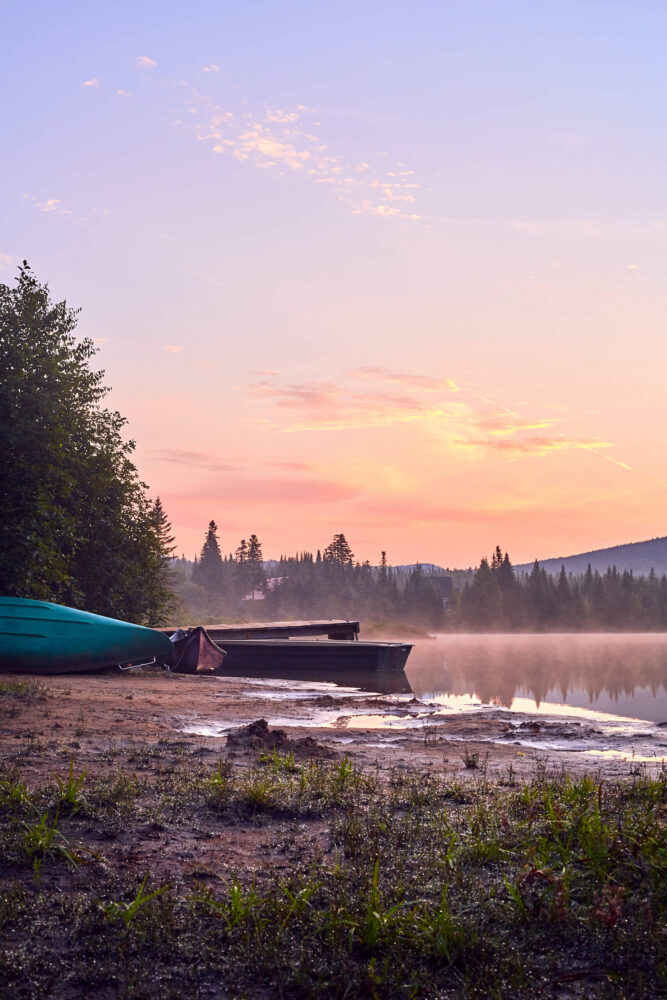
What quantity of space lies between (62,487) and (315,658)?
11806 millimetres

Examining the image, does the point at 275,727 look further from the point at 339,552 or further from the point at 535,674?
the point at 339,552

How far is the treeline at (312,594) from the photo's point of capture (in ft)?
416

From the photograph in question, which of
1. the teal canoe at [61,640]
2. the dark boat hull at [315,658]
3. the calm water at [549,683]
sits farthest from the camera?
the dark boat hull at [315,658]

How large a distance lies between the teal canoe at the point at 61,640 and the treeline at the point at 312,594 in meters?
98.9

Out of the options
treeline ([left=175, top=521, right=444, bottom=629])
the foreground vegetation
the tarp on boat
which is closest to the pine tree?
treeline ([left=175, top=521, right=444, bottom=629])

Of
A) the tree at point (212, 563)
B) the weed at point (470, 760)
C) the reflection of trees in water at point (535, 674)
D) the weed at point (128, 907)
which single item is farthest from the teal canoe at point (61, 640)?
the tree at point (212, 563)

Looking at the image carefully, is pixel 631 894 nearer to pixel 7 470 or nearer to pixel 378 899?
pixel 378 899

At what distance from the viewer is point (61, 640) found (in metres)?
18.8

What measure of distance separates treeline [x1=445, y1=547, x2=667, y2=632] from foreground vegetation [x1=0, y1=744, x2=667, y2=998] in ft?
399

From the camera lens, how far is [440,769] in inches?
367

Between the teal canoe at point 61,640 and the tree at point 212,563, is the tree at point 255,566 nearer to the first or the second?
the tree at point 212,563

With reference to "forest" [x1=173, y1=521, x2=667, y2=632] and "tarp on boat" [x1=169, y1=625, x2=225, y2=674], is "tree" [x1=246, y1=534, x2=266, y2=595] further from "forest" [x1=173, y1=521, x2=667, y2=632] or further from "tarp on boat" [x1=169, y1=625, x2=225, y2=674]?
"tarp on boat" [x1=169, y1=625, x2=225, y2=674]

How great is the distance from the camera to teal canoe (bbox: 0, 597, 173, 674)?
18.0 meters

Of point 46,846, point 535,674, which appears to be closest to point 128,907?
point 46,846
